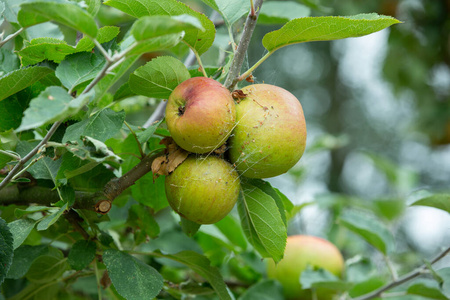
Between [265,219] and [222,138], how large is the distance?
0.13 m

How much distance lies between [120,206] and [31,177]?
174mm

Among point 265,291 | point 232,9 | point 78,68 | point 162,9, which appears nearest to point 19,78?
point 78,68

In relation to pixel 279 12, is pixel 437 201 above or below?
below

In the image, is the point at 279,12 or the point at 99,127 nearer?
the point at 99,127

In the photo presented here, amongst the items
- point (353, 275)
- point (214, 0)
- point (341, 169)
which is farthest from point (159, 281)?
point (341, 169)

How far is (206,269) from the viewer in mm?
668

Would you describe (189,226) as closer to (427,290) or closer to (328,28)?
(328,28)

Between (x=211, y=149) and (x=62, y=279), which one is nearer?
(x=211, y=149)

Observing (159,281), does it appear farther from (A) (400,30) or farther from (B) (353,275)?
(A) (400,30)

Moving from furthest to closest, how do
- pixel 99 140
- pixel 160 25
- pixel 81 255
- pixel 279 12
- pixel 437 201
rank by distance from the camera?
pixel 279 12 → pixel 437 201 → pixel 81 255 → pixel 99 140 → pixel 160 25

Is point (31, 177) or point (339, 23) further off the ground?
point (339, 23)

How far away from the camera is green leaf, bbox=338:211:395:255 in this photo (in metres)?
0.95

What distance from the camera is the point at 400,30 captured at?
245 centimetres

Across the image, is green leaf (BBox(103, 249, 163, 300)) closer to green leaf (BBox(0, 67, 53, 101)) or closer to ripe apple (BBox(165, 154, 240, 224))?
ripe apple (BBox(165, 154, 240, 224))
